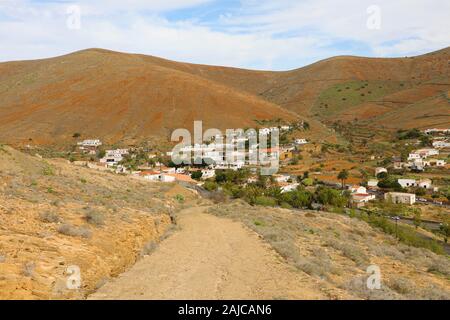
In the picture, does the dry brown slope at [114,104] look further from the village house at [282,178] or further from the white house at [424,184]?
the white house at [424,184]

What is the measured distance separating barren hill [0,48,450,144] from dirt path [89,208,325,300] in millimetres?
64244

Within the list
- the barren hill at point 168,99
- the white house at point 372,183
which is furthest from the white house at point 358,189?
the barren hill at point 168,99

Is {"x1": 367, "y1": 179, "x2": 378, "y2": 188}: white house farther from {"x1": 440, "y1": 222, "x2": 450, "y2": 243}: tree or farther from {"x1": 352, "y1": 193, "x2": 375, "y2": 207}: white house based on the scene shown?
{"x1": 440, "y1": 222, "x2": 450, "y2": 243}: tree

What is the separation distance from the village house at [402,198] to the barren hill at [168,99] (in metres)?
39.3

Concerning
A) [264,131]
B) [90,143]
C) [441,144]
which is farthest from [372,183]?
[90,143]

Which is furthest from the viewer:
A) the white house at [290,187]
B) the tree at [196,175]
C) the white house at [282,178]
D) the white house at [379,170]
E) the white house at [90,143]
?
the white house at [90,143]

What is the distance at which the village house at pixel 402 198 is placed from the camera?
146 feet

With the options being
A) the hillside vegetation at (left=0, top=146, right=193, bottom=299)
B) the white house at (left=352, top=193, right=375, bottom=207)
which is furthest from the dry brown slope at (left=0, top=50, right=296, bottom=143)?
the hillside vegetation at (left=0, top=146, right=193, bottom=299)

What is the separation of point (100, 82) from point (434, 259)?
89.4 m

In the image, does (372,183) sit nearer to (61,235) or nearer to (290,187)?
(290,187)

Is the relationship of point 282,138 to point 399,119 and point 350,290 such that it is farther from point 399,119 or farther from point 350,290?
point 350,290

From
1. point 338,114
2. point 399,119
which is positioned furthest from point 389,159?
Answer: point 338,114

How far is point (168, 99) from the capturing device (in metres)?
87.6

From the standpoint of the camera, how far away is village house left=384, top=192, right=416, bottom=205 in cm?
4444
